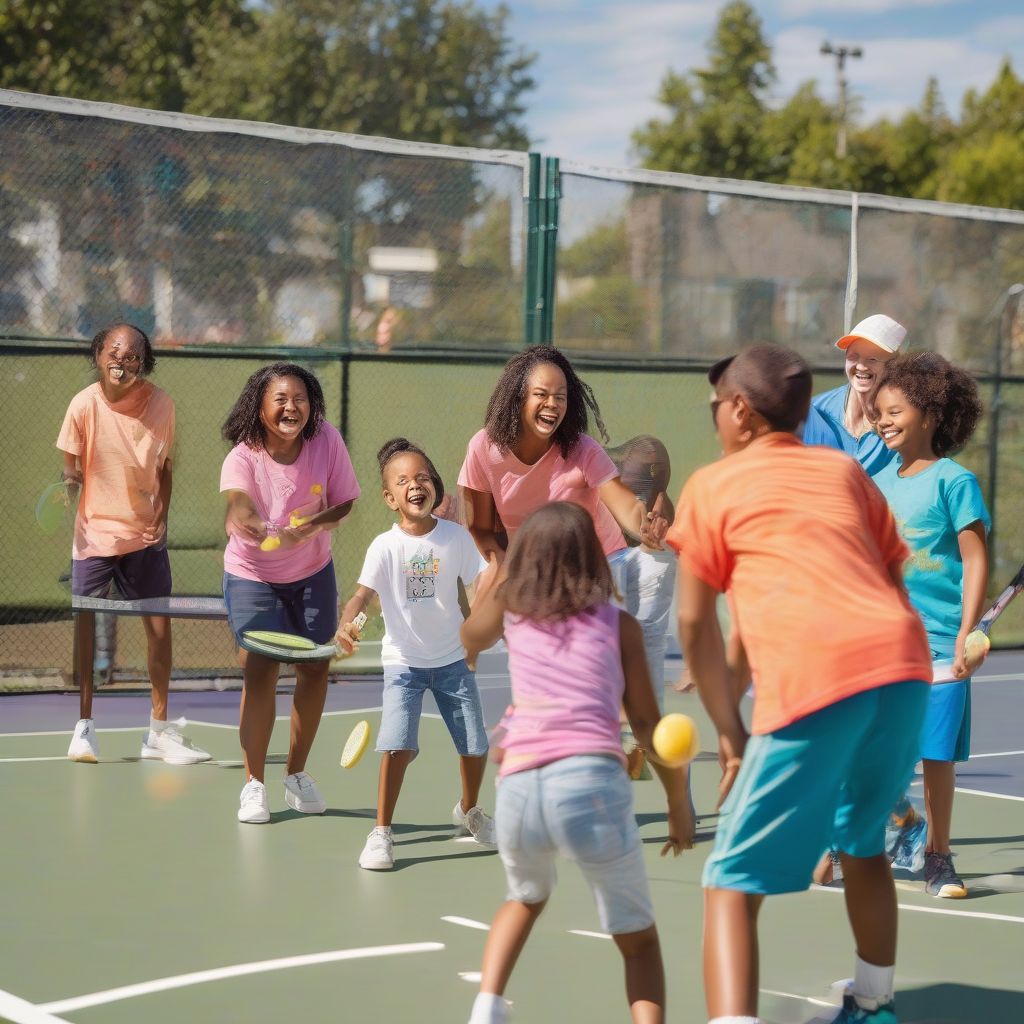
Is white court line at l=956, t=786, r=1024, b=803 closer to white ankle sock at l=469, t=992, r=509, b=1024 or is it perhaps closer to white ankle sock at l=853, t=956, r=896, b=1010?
white ankle sock at l=853, t=956, r=896, b=1010

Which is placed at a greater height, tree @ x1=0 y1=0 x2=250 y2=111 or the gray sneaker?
tree @ x1=0 y1=0 x2=250 y2=111

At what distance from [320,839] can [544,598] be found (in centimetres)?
291

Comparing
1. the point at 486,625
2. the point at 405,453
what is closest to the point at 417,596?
the point at 405,453

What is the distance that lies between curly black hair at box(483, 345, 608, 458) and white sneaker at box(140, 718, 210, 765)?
2751 mm

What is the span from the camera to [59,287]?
9.72 meters

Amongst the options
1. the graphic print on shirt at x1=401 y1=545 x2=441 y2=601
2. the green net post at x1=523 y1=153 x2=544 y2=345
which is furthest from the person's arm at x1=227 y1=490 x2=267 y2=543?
the green net post at x1=523 y1=153 x2=544 y2=345

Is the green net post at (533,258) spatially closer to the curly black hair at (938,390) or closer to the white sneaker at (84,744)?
the white sneaker at (84,744)

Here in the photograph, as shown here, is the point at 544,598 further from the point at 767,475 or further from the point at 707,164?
the point at 707,164

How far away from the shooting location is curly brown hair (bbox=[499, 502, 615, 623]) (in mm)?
4082

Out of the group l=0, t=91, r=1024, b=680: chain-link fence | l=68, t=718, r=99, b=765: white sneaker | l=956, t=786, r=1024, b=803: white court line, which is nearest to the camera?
l=956, t=786, r=1024, b=803: white court line

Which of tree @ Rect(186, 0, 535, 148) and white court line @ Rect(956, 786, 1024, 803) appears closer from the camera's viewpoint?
white court line @ Rect(956, 786, 1024, 803)

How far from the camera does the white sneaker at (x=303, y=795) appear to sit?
7098 millimetres

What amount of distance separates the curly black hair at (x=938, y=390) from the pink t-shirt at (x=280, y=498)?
8.17 ft

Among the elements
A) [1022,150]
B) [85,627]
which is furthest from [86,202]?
[1022,150]
